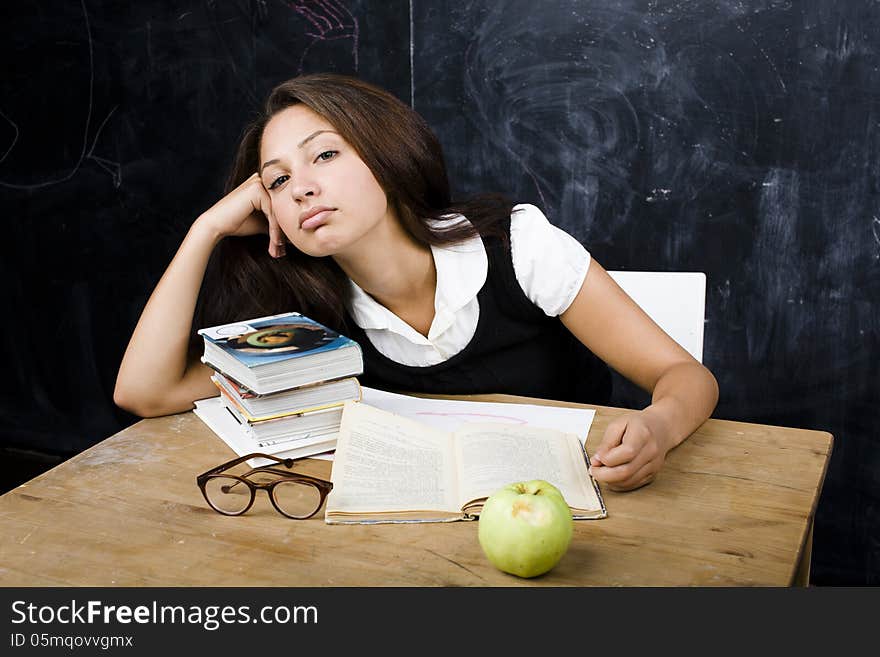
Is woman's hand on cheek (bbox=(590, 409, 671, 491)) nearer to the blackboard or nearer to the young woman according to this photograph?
the young woman

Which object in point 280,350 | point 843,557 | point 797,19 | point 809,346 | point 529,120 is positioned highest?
point 797,19

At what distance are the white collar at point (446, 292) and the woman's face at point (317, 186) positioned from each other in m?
0.16

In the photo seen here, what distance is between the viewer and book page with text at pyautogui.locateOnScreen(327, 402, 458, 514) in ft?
3.35

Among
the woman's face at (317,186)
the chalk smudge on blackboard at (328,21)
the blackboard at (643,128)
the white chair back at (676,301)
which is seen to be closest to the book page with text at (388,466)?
the woman's face at (317,186)

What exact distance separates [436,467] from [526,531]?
278mm

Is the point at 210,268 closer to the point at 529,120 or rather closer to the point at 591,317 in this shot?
the point at 591,317

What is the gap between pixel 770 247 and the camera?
222 centimetres

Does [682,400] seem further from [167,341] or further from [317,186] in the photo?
[167,341]

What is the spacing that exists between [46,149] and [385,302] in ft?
6.77

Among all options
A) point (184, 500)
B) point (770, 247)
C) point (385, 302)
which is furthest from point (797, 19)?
point (184, 500)

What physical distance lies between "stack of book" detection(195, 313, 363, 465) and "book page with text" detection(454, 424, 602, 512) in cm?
19

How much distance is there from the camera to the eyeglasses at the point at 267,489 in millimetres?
1043

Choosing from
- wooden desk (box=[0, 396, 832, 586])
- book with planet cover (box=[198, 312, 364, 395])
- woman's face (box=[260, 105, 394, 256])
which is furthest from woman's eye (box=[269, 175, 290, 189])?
wooden desk (box=[0, 396, 832, 586])

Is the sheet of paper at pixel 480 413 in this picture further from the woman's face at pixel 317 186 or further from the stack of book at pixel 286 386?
the woman's face at pixel 317 186
